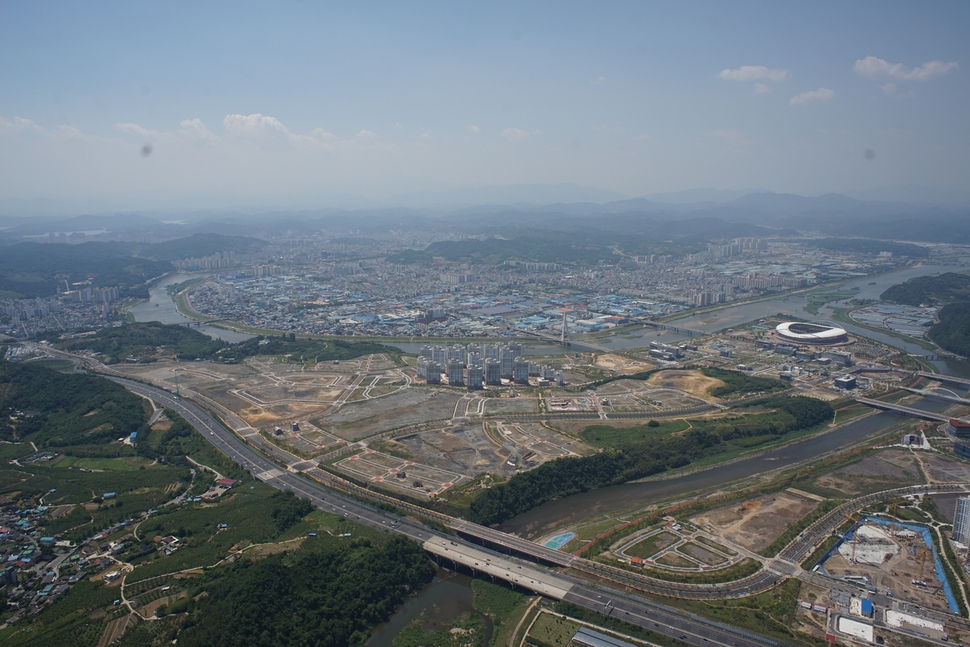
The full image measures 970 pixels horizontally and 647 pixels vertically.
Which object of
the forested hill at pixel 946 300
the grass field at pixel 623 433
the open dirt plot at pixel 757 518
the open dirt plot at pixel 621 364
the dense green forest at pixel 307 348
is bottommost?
the dense green forest at pixel 307 348

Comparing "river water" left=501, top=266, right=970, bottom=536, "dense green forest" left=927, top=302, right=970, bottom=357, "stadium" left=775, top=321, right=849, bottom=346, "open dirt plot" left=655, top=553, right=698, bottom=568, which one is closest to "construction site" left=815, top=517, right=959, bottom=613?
"open dirt plot" left=655, top=553, right=698, bottom=568

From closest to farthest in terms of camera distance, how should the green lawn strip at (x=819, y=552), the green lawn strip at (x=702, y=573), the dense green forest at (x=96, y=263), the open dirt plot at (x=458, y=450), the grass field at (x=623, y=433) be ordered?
1. the green lawn strip at (x=702, y=573)
2. the green lawn strip at (x=819, y=552)
3. the open dirt plot at (x=458, y=450)
4. the grass field at (x=623, y=433)
5. the dense green forest at (x=96, y=263)

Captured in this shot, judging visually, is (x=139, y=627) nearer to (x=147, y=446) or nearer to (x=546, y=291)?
(x=147, y=446)

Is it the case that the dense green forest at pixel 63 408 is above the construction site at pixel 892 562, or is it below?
below

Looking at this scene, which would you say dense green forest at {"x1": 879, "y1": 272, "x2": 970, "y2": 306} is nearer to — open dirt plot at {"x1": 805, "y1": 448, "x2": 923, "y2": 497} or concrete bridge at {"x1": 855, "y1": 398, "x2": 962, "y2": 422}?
concrete bridge at {"x1": 855, "y1": 398, "x2": 962, "y2": 422}

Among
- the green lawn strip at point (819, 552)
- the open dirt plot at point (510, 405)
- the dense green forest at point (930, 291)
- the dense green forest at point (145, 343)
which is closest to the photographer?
the green lawn strip at point (819, 552)

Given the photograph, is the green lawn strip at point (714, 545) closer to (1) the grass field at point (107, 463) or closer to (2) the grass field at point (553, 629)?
(2) the grass field at point (553, 629)

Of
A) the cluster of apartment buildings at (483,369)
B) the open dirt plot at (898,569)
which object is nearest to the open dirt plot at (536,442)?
the cluster of apartment buildings at (483,369)
